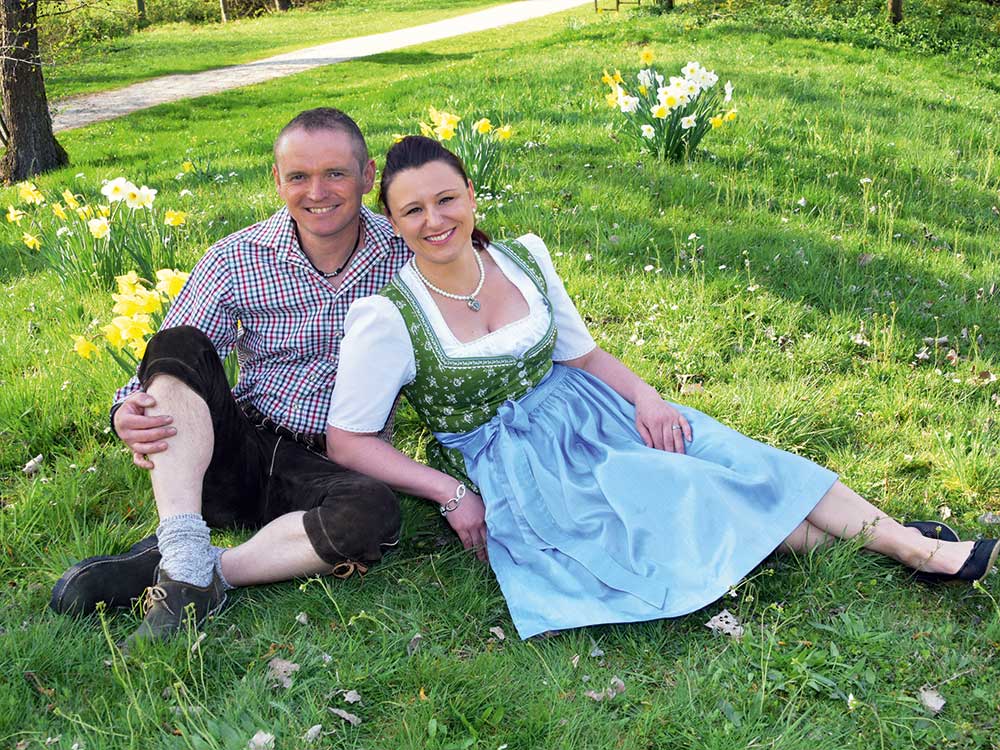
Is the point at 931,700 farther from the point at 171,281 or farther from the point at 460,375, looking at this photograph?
the point at 171,281

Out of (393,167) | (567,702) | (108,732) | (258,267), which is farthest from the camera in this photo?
(258,267)

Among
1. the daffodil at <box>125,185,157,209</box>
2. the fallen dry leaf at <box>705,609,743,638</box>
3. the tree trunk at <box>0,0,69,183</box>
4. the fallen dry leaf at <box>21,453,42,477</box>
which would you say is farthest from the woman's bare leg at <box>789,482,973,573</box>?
the tree trunk at <box>0,0,69,183</box>

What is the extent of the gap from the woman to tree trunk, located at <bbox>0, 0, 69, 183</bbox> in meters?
6.85

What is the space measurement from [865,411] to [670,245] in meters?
1.72

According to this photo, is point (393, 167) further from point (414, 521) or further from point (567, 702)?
point (567, 702)

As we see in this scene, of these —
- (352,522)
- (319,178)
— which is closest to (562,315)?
(319,178)

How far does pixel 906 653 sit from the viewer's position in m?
2.29

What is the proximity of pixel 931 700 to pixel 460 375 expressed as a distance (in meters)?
1.51

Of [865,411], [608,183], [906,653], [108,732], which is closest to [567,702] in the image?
[906,653]

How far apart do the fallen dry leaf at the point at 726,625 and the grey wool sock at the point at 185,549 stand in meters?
1.38

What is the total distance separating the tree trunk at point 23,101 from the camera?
7.82 m

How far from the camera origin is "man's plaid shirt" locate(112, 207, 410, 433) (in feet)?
9.25

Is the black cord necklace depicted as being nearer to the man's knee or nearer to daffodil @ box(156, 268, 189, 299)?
daffodil @ box(156, 268, 189, 299)

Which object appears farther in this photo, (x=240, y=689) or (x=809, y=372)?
(x=809, y=372)
